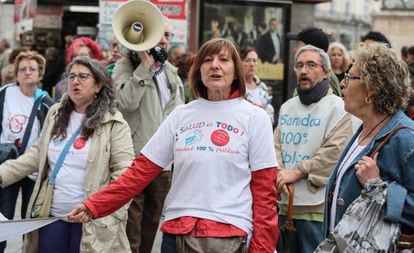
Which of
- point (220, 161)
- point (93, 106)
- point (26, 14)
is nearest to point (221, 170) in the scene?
point (220, 161)

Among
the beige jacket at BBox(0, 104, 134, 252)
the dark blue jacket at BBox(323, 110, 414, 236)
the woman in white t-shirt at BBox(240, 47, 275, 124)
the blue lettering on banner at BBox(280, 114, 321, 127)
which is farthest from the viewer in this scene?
the woman in white t-shirt at BBox(240, 47, 275, 124)

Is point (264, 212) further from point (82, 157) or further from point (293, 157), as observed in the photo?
point (82, 157)

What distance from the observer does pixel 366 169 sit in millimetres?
3895

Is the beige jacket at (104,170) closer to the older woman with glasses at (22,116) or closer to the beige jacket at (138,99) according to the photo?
the beige jacket at (138,99)

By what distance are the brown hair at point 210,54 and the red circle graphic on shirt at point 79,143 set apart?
1252mm

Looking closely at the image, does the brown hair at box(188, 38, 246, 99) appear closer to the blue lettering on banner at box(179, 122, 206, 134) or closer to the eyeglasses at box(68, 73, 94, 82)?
the blue lettering on banner at box(179, 122, 206, 134)

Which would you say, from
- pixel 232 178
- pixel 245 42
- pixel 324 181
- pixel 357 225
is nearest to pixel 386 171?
pixel 357 225

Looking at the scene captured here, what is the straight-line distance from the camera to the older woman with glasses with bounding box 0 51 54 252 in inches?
278

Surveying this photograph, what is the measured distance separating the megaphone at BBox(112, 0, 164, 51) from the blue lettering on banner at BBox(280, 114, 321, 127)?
1521 millimetres

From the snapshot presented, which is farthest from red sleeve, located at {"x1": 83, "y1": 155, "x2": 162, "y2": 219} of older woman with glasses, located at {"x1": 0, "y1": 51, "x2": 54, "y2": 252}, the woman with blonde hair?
the woman with blonde hair

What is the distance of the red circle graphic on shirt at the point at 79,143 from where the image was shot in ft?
18.9

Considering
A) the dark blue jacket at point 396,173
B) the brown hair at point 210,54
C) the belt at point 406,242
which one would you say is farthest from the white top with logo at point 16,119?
the belt at point 406,242

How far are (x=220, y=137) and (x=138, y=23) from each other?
120 inches

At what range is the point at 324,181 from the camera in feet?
19.2
